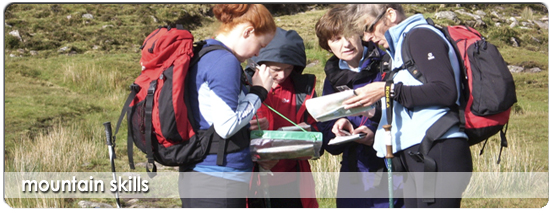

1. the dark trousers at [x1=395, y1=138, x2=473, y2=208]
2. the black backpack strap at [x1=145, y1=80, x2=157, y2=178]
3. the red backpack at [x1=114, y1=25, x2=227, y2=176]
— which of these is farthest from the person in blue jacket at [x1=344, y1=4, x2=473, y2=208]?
the black backpack strap at [x1=145, y1=80, x2=157, y2=178]

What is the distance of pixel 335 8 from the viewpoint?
11.5 ft

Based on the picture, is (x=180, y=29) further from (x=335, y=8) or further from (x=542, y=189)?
(x=542, y=189)

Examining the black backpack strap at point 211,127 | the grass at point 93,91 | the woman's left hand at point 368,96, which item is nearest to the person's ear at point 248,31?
the black backpack strap at point 211,127

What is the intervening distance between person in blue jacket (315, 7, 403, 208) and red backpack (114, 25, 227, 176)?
1144 millimetres

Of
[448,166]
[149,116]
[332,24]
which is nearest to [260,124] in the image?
[149,116]

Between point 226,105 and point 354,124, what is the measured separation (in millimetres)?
1397

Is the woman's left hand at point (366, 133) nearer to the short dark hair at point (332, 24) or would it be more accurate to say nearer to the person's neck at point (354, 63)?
the person's neck at point (354, 63)

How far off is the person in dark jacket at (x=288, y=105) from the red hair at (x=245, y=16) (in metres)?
0.84

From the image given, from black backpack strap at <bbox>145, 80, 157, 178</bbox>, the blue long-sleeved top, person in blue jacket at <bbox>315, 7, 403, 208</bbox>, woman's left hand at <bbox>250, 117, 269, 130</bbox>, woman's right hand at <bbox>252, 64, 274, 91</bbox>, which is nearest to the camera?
the blue long-sleeved top

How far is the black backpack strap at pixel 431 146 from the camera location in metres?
2.72

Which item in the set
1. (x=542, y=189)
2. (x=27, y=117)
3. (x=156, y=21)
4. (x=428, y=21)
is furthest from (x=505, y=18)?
(x=428, y=21)

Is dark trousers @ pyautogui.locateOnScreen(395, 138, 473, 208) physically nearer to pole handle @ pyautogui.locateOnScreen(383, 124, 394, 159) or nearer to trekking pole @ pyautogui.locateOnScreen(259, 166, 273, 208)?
pole handle @ pyautogui.locateOnScreen(383, 124, 394, 159)

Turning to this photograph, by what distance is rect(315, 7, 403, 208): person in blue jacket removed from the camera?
11.5 feet

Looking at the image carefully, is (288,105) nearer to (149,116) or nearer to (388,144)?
(388,144)
